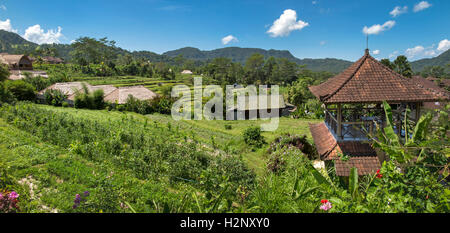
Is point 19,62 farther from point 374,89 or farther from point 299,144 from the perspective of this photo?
point 374,89

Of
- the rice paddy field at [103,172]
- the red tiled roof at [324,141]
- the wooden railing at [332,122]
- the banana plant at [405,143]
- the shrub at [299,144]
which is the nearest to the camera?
the banana plant at [405,143]

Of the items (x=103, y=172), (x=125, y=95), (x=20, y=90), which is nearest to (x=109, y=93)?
(x=125, y=95)

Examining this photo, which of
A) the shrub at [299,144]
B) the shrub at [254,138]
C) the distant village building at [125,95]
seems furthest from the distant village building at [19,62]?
the shrub at [299,144]

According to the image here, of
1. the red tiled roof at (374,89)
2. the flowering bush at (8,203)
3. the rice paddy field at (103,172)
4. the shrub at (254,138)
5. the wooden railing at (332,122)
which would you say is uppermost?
the red tiled roof at (374,89)

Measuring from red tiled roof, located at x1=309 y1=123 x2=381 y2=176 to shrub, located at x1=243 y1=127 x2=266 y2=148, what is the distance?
20.6 feet

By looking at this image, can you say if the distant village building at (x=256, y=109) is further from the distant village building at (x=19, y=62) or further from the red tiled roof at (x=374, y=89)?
the distant village building at (x=19, y=62)

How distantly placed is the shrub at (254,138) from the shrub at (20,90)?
21344 mm

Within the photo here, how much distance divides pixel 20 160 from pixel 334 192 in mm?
6821

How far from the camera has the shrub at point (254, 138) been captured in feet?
46.3

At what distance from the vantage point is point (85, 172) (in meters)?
5.62

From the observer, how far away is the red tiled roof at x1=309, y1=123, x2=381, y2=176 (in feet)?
20.9
